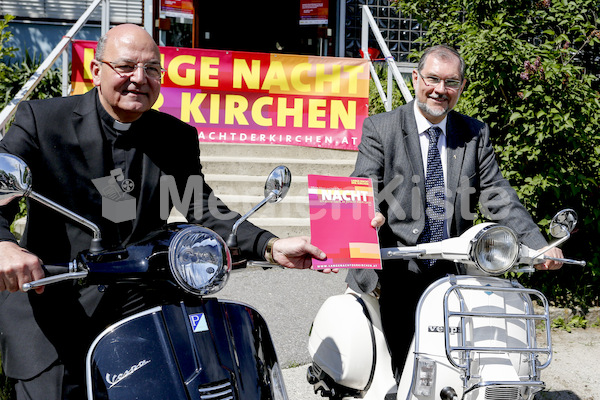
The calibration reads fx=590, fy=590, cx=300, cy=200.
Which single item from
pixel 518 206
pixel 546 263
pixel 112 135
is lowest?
pixel 546 263

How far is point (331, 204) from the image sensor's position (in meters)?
2.30

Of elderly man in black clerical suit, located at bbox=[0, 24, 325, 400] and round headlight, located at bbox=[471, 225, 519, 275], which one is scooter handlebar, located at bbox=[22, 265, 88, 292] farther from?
round headlight, located at bbox=[471, 225, 519, 275]

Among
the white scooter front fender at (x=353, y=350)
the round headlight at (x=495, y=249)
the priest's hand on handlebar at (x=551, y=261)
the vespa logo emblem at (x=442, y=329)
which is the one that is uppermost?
the round headlight at (x=495, y=249)

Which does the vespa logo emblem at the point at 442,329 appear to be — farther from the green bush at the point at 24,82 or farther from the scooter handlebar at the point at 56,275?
the green bush at the point at 24,82

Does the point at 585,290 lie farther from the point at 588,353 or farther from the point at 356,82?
the point at 356,82

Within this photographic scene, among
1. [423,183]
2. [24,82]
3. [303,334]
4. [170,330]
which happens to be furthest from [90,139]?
[24,82]

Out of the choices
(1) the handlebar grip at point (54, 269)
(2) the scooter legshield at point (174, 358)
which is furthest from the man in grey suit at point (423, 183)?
(1) the handlebar grip at point (54, 269)

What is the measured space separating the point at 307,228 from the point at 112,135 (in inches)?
163

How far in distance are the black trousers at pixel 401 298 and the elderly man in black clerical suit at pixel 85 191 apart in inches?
33.1

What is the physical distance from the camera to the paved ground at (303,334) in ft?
13.6

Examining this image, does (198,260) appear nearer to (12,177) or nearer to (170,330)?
(170,330)

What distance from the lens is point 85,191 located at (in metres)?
2.25

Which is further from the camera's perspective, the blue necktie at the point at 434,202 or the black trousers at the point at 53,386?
the blue necktie at the point at 434,202

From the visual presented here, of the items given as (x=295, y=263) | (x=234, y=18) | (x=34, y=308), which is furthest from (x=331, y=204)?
(x=234, y=18)
